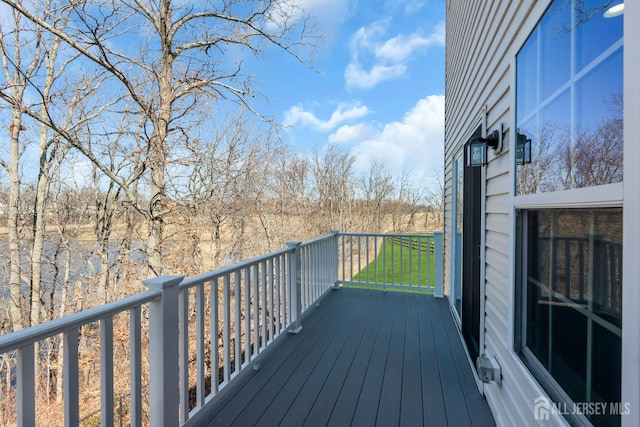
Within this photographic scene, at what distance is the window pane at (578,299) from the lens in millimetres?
897

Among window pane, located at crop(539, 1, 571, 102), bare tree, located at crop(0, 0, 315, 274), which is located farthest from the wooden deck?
bare tree, located at crop(0, 0, 315, 274)

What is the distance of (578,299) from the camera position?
110cm

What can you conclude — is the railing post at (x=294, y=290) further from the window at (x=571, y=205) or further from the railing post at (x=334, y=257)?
the window at (x=571, y=205)

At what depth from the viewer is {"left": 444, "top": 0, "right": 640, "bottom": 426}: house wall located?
77cm

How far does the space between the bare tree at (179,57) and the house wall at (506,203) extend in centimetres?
437

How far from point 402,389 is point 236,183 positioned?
25.2 ft

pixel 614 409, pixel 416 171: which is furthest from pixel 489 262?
pixel 416 171

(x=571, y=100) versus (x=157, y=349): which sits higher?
(x=571, y=100)

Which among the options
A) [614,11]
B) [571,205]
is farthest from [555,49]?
[571,205]

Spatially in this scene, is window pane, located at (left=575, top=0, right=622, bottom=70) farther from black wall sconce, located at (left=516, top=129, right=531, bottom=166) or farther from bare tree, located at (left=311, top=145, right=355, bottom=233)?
bare tree, located at (left=311, top=145, right=355, bottom=233)

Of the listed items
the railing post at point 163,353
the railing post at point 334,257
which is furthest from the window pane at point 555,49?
the railing post at point 334,257

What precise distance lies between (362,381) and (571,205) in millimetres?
2003

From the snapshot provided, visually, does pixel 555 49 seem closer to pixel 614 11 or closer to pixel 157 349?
pixel 614 11

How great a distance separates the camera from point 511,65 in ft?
5.82
